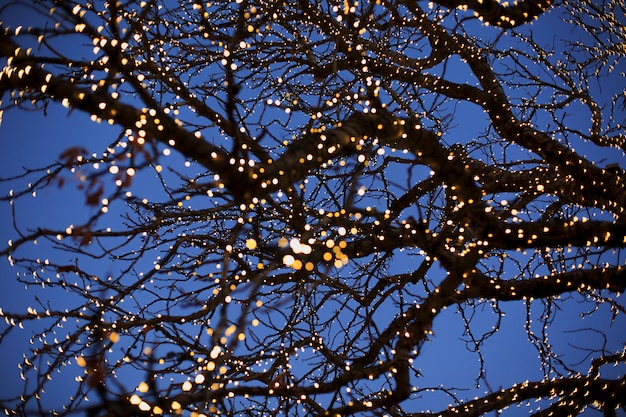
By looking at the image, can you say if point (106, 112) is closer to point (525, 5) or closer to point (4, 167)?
point (525, 5)

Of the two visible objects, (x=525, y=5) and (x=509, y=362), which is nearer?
(x=525, y=5)

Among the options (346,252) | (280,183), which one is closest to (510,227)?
(346,252)

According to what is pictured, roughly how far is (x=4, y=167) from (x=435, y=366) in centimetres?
3431

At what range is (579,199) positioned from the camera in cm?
336

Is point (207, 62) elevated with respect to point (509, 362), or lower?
lower

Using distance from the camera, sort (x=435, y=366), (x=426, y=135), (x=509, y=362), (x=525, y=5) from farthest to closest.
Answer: (x=435, y=366) → (x=509, y=362) → (x=525, y=5) → (x=426, y=135)

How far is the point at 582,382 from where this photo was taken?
3.17 meters

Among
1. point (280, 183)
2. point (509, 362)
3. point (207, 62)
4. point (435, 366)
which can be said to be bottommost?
point (280, 183)

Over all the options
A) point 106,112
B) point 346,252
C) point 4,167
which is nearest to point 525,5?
point 346,252

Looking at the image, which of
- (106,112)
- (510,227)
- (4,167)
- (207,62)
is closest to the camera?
(106,112)

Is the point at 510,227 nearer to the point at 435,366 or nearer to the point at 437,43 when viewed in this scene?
the point at 437,43

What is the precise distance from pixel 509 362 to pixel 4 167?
1256 inches

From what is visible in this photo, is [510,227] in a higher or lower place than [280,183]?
higher

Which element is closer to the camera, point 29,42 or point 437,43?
point 29,42
